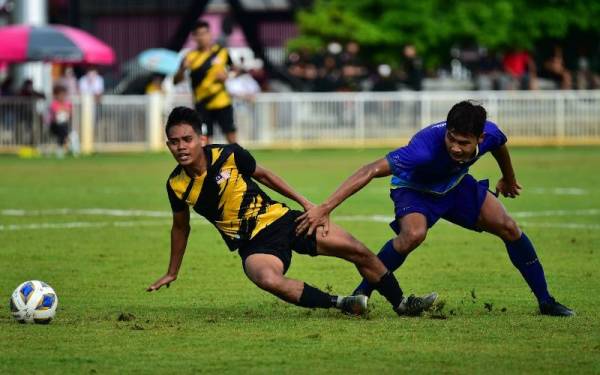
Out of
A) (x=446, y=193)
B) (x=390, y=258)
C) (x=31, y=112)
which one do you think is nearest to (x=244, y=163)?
(x=390, y=258)

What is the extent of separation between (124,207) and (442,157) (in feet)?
32.0

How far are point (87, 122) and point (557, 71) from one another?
39.4 ft

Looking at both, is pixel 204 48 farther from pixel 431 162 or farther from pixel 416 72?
pixel 416 72

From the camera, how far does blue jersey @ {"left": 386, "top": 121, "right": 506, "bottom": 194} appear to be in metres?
9.47

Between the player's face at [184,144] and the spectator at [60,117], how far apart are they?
69.4ft

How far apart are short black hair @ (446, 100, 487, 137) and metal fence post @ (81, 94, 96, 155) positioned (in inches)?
892

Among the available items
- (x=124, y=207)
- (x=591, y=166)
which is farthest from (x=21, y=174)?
(x=591, y=166)

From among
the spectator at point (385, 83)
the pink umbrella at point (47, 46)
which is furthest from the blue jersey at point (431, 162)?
the spectator at point (385, 83)

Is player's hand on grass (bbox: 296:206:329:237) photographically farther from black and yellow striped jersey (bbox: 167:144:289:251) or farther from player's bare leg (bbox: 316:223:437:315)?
black and yellow striped jersey (bbox: 167:144:289:251)

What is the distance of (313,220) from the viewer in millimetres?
9211

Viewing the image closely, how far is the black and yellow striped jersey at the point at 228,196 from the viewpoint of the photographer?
9.60 metres

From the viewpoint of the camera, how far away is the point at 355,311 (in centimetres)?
939

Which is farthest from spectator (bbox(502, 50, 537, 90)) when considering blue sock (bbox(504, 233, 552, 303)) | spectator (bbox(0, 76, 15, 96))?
blue sock (bbox(504, 233, 552, 303))

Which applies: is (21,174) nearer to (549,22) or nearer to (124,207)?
(124,207)
